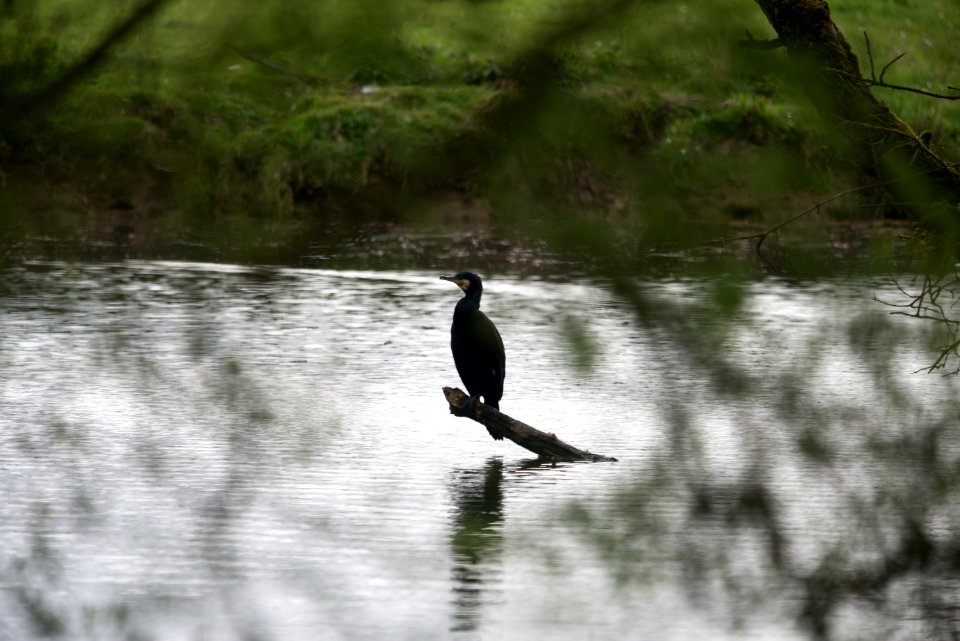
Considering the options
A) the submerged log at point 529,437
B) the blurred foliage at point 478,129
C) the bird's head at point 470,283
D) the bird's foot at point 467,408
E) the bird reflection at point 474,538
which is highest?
the blurred foliage at point 478,129

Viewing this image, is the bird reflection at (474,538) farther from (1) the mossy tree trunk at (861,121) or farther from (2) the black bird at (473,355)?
(1) the mossy tree trunk at (861,121)

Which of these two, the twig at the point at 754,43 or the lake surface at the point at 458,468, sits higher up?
the twig at the point at 754,43

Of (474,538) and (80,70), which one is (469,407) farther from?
(80,70)

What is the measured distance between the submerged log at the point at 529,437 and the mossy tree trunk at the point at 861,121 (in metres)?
6.39

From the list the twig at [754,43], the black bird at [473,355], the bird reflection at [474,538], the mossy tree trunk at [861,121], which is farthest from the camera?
the black bird at [473,355]

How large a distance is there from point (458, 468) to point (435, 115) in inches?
288

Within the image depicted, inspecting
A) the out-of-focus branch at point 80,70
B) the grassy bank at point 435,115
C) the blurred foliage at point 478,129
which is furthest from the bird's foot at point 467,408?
the out-of-focus branch at point 80,70

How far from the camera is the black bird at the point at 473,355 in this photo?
882 cm

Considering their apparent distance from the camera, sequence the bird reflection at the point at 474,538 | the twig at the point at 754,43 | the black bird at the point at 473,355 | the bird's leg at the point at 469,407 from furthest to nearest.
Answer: the black bird at the point at 473,355, the bird's leg at the point at 469,407, the bird reflection at the point at 474,538, the twig at the point at 754,43

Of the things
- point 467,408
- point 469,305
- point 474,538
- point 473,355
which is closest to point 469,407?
point 467,408

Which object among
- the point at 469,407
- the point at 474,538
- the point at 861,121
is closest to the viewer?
the point at 861,121

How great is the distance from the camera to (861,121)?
189 cm

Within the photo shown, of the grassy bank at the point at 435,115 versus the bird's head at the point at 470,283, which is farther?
the bird's head at the point at 470,283

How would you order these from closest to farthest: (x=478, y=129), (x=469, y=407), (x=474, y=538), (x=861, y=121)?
(x=478, y=129)
(x=861, y=121)
(x=474, y=538)
(x=469, y=407)
